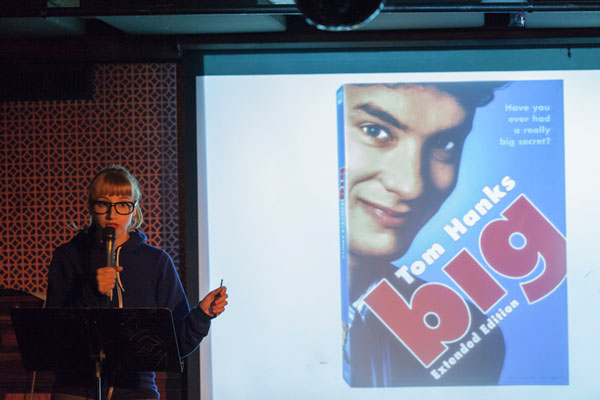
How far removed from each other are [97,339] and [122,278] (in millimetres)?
357

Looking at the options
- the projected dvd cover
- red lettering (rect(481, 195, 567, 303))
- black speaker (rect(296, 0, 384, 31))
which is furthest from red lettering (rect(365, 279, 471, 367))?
black speaker (rect(296, 0, 384, 31))

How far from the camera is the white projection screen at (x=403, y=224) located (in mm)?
3482

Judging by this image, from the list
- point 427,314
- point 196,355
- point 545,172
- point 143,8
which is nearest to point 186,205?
point 196,355

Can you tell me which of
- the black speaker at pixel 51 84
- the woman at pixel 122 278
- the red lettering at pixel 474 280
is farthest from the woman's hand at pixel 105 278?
the red lettering at pixel 474 280

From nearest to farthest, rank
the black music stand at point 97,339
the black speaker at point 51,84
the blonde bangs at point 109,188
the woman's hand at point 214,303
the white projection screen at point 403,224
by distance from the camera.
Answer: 1. the black music stand at point 97,339
2. the woman's hand at point 214,303
3. the blonde bangs at point 109,188
4. the white projection screen at point 403,224
5. the black speaker at point 51,84

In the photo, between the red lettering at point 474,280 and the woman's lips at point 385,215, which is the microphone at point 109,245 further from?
the red lettering at point 474,280

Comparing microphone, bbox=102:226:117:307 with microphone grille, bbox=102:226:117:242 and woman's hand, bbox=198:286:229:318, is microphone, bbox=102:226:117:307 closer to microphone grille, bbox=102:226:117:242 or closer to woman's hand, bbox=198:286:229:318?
microphone grille, bbox=102:226:117:242

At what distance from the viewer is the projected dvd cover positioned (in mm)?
3488

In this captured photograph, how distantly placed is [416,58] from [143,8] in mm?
1554

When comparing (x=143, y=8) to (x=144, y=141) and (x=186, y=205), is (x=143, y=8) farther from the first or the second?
(x=186, y=205)

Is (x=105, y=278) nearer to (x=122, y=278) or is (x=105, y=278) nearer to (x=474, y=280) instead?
(x=122, y=278)

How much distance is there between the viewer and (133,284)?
87.8 inches

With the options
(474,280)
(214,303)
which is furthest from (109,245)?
(474,280)

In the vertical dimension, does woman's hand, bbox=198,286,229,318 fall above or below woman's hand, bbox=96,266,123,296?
below
